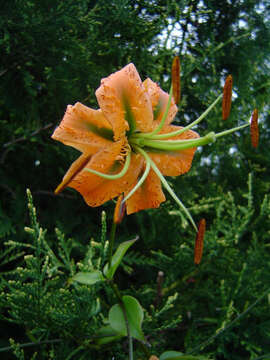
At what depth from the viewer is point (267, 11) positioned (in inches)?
42.1

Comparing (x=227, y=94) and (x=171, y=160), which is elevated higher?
(x=227, y=94)

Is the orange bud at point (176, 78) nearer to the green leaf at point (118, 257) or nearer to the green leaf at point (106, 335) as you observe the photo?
the green leaf at point (118, 257)

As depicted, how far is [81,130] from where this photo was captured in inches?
21.6

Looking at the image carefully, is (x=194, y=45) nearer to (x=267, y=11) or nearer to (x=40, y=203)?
(x=267, y=11)

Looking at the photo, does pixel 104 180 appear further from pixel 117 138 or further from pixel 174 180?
pixel 174 180

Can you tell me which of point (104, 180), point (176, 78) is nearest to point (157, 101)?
point (176, 78)

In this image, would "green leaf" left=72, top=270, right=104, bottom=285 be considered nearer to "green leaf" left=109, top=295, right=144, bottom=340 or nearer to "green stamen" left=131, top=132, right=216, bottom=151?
"green leaf" left=109, top=295, right=144, bottom=340

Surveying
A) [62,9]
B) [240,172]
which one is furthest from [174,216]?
[62,9]

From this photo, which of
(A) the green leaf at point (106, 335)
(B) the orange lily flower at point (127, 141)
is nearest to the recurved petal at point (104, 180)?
(B) the orange lily flower at point (127, 141)

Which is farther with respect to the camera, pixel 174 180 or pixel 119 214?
pixel 174 180

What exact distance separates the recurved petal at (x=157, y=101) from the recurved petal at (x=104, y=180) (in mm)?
99

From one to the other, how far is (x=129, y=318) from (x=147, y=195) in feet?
0.60

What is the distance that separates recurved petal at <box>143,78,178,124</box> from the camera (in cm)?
64

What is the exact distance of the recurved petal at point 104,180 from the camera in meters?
0.55
